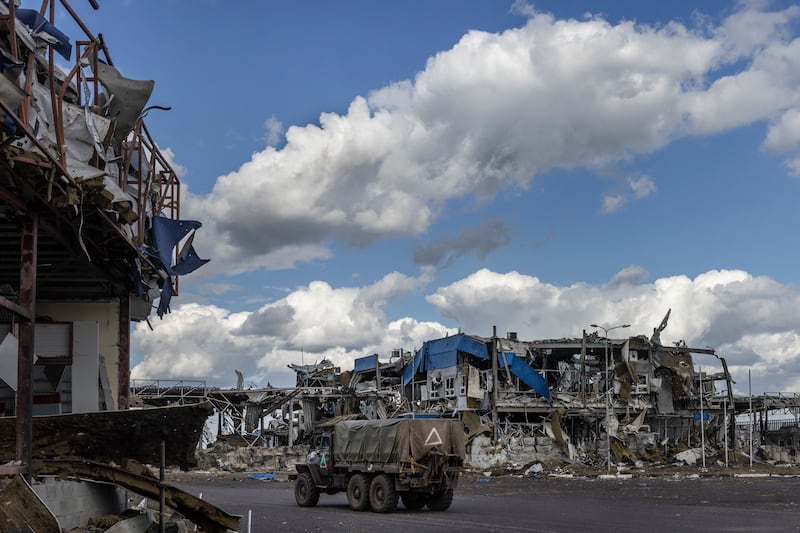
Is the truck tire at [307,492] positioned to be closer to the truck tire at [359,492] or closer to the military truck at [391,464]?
the military truck at [391,464]

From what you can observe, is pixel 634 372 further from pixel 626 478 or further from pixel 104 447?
pixel 104 447

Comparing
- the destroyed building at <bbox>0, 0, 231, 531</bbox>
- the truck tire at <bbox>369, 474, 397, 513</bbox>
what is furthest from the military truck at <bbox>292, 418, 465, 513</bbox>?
the destroyed building at <bbox>0, 0, 231, 531</bbox>

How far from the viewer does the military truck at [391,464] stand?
2431 centimetres

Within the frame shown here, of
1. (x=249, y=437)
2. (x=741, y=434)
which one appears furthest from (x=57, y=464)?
(x=741, y=434)

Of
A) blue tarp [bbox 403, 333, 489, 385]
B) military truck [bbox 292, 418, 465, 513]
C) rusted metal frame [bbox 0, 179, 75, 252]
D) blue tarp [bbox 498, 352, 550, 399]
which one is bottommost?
military truck [bbox 292, 418, 465, 513]

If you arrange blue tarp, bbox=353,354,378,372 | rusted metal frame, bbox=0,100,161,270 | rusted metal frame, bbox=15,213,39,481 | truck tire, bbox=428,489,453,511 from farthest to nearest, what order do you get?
blue tarp, bbox=353,354,378,372, truck tire, bbox=428,489,453,511, rusted metal frame, bbox=15,213,39,481, rusted metal frame, bbox=0,100,161,270

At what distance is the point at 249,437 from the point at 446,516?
42.3 metres

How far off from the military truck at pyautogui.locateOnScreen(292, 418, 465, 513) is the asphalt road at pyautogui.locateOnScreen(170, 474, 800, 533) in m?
0.58

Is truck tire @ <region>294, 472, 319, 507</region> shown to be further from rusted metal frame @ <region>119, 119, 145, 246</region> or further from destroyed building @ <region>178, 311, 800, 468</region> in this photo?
destroyed building @ <region>178, 311, 800, 468</region>

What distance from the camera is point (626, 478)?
42.1 meters

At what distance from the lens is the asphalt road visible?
19391 mm

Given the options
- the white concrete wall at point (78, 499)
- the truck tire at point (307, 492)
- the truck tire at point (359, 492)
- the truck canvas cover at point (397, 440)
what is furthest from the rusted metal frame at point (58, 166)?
the truck tire at point (307, 492)

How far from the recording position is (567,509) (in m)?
24.5

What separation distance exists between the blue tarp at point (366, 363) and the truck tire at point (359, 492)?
113 feet
